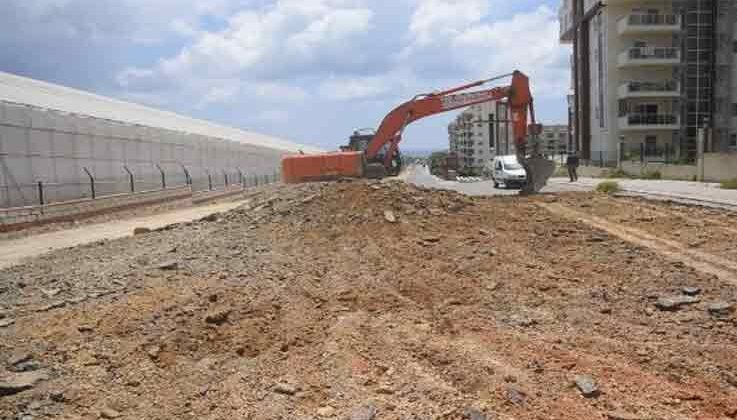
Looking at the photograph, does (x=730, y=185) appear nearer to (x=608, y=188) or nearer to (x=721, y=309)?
(x=608, y=188)

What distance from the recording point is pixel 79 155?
24875 mm

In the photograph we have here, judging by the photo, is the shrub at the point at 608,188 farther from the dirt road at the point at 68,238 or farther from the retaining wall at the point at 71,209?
the retaining wall at the point at 71,209

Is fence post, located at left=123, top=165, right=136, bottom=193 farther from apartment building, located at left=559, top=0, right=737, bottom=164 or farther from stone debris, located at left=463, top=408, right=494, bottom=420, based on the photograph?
apartment building, located at left=559, top=0, right=737, bottom=164

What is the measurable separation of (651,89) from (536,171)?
1320 inches

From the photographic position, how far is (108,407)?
4.98 meters

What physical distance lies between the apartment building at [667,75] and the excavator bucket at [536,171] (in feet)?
92.9

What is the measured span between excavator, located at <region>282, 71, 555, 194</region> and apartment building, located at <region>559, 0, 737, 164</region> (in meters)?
28.1

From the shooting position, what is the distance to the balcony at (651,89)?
47909 millimetres

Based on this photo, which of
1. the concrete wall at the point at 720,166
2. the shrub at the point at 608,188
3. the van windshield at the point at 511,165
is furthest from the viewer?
the van windshield at the point at 511,165

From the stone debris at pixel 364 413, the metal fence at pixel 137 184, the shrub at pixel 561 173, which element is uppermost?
the metal fence at pixel 137 184

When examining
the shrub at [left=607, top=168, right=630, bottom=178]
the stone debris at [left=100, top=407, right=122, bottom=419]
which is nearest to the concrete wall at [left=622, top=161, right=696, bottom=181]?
the shrub at [left=607, top=168, right=630, bottom=178]

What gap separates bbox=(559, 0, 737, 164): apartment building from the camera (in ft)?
155

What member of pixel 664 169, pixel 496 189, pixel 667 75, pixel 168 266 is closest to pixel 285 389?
pixel 168 266

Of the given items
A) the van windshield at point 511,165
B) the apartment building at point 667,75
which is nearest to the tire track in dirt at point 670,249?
the van windshield at point 511,165
